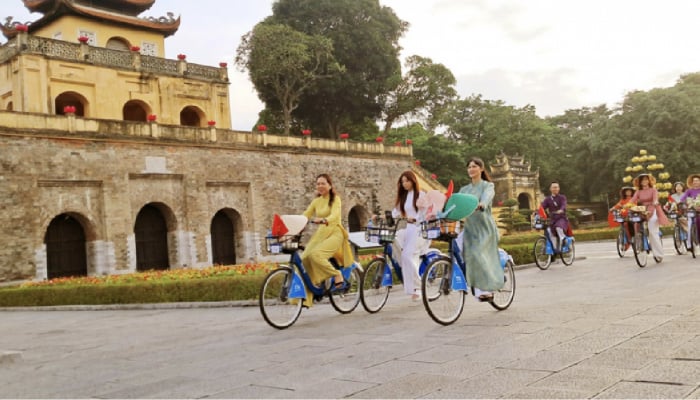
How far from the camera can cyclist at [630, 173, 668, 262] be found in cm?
1170

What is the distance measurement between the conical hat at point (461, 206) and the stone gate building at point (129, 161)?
18.0 metres

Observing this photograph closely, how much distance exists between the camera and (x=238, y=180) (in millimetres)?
27156

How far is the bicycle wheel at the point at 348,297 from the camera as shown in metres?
7.83

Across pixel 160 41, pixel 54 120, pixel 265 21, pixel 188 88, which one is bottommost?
pixel 54 120

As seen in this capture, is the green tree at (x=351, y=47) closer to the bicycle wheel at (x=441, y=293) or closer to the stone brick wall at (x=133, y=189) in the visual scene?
the stone brick wall at (x=133, y=189)

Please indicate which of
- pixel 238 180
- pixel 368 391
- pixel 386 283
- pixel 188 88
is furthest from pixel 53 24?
pixel 368 391

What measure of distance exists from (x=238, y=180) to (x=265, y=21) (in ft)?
49.3

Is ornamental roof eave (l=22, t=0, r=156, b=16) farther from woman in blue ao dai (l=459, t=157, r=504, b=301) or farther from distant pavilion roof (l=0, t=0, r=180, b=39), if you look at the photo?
woman in blue ao dai (l=459, t=157, r=504, b=301)

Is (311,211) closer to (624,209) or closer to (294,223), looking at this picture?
(294,223)

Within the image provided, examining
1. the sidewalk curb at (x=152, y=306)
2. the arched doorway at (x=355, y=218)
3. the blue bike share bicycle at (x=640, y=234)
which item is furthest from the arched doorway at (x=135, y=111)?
the blue bike share bicycle at (x=640, y=234)

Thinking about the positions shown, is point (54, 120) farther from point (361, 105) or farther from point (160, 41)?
point (361, 105)

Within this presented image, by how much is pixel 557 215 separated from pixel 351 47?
26.1m

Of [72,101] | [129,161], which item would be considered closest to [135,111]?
[72,101]

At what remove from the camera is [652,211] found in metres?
11.7
